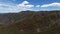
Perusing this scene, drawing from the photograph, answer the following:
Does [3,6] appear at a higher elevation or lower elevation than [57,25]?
higher

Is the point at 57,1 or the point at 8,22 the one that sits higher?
the point at 57,1

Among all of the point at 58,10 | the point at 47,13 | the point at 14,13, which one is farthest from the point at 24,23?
the point at 58,10

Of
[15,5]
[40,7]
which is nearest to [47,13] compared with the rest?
[40,7]

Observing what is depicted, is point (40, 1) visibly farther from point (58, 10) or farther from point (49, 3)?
point (58, 10)

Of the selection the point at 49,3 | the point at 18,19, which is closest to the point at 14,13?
the point at 18,19

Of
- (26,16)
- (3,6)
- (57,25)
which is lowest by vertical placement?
(57,25)

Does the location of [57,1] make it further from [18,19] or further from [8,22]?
[8,22]

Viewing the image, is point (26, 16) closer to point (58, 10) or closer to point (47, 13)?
point (47, 13)
